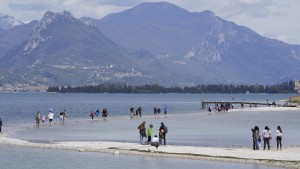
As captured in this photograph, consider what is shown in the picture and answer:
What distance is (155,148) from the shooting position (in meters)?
50.9

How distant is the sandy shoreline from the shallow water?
1.20 m

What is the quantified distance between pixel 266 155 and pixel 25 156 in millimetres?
17902

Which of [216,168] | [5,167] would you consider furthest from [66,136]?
[216,168]

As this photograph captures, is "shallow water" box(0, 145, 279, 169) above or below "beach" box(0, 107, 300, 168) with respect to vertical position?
below

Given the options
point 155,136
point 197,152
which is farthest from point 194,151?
point 155,136

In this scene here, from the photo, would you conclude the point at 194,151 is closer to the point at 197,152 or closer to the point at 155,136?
the point at 197,152

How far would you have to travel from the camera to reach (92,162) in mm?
45281

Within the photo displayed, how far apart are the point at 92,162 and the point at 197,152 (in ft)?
27.5

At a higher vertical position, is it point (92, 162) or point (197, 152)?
point (197, 152)

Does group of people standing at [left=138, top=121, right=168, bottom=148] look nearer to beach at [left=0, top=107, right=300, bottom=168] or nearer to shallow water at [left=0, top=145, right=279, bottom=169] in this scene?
beach at [left=0, top=107, right=300, bottom=168]

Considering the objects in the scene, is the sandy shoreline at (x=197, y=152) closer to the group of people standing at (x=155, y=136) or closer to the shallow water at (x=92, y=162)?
the group of people standing at (x=155, y=136)

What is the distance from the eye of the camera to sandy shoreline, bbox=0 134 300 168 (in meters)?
44.0

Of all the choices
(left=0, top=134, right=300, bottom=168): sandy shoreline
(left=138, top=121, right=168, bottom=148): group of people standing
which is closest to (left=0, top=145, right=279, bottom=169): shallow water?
(left=0, top=134, right=300, bottom=168): sandy shoreline

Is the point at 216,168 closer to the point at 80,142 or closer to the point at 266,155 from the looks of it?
the point at 266,155
